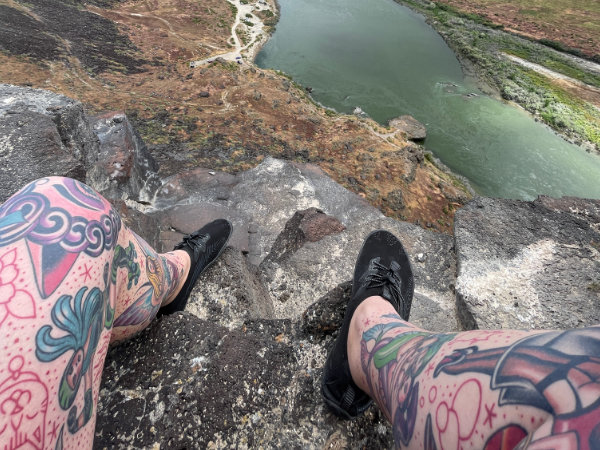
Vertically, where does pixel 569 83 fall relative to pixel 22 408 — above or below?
above

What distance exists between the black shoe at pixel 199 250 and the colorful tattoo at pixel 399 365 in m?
1.10

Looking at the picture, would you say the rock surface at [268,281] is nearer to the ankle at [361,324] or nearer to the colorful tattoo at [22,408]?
the ankle at [361,324]

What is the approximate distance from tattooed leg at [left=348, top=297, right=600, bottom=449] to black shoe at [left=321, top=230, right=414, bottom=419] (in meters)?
0.19

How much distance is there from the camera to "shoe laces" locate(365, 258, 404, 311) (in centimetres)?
194

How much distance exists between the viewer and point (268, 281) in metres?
3.24

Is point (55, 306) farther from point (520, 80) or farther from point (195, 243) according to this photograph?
point (520, 80)

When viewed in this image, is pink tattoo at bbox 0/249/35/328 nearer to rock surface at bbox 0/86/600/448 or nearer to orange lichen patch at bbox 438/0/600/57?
rock surface at bbox 0/86/600/448

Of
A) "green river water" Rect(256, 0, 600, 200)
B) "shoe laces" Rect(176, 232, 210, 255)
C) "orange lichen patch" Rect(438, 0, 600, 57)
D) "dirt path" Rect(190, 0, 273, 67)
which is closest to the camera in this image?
"shoe laces" Rect(176, 232, 210, 255)

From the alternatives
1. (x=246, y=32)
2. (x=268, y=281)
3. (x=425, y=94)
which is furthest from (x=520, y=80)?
(x=268, y=281)

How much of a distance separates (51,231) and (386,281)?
165cm

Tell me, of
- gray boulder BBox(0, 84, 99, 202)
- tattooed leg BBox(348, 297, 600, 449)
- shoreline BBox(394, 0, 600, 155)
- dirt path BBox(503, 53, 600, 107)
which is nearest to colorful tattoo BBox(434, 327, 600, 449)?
tattooed leg BBox(348, 297, 600, 449)

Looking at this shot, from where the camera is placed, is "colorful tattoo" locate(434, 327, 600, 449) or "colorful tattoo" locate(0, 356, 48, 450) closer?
"colorful tattoo" locate(434, 327, 600, 449)

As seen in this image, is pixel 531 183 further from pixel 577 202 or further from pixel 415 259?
pixel 415 259

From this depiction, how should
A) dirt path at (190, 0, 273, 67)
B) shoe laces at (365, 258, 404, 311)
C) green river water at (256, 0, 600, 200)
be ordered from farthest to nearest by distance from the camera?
dirt path at (190, 0, 273, 67) → green river water at (256, 0, 600, 200) → shoe laces at (365, 258, 404, 311)
